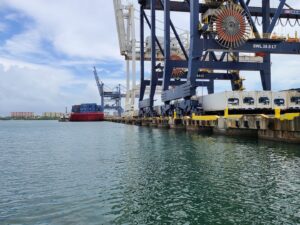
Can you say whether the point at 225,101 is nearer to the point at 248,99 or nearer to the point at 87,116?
the point at 248,99

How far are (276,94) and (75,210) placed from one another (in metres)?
30.3

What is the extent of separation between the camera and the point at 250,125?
2459cm

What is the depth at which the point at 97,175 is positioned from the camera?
43.4 feet

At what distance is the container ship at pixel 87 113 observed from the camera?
132 metres

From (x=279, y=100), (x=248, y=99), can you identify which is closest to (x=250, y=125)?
(x=248, y=99)

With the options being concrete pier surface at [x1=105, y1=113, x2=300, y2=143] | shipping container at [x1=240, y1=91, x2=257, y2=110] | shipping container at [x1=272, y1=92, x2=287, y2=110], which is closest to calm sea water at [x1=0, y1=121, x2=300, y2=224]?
concrete pier surface at [x1=105, y1=113, x2=300, y2=143]

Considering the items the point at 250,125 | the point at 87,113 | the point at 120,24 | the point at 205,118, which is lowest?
the point at 250,125

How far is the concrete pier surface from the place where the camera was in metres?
20.9

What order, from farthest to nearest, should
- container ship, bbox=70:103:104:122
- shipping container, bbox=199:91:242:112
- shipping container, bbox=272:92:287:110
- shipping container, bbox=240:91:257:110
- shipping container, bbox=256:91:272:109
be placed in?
container ship, bbox=70:103:104:122
shipping container, bbox=272:92:287:110
shipping container, bbox=256:91:272:109
shipping container, bbox=240:91:257:110
shipping container, bbox=199:91:242:112

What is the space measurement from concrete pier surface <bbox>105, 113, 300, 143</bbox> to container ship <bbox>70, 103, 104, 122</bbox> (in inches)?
3614

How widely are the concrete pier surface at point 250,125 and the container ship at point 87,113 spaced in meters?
91.8

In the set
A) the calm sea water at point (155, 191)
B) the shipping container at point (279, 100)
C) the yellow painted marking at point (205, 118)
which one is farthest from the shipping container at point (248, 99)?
the calm sea water at point (155, 191)

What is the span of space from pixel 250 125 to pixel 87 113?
113 metres

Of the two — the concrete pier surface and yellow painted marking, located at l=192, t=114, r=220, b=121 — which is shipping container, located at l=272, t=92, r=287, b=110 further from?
yellow painted marking, located at l=192, t=114, r=220, b=121
